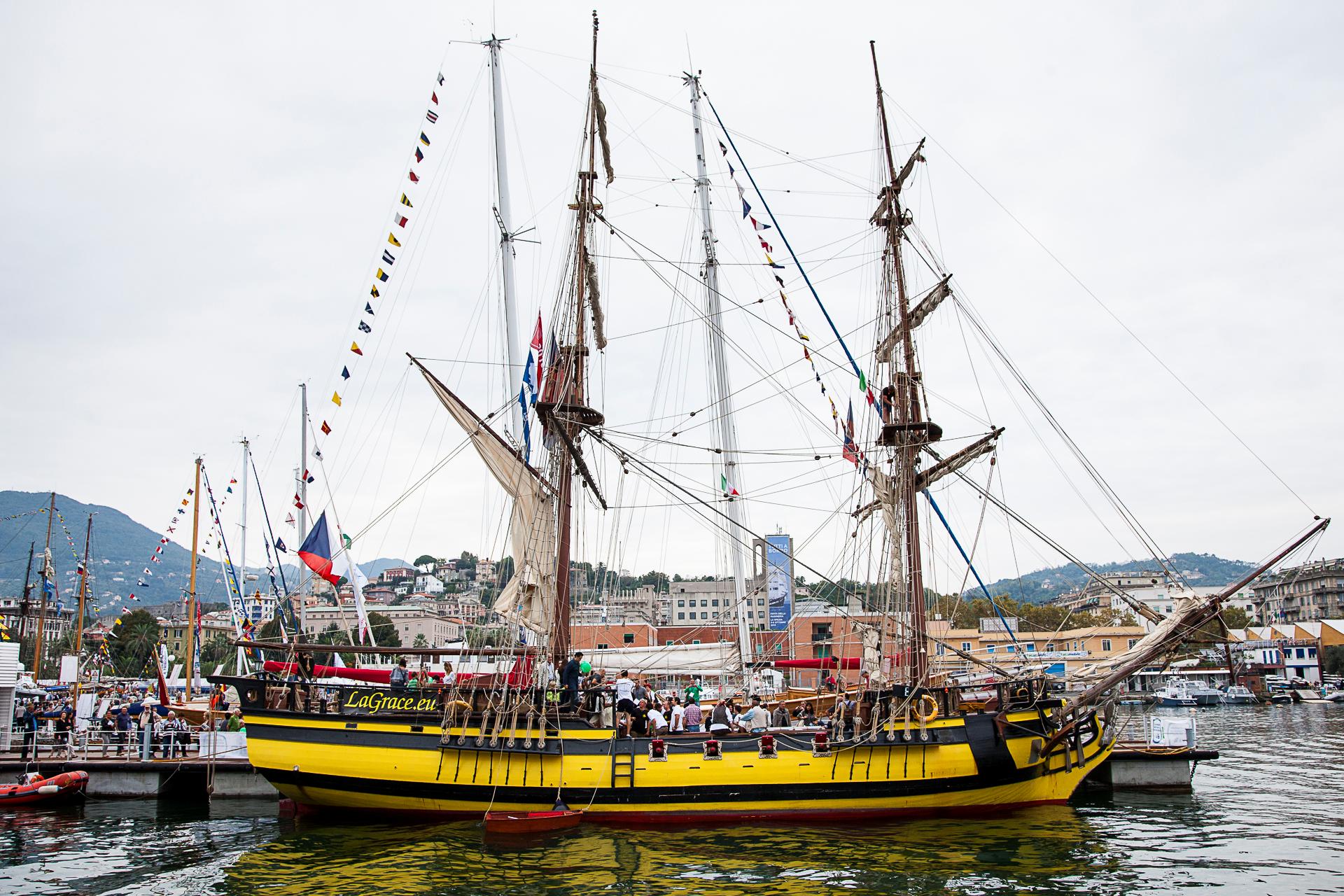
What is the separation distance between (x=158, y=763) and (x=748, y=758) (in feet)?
52.9

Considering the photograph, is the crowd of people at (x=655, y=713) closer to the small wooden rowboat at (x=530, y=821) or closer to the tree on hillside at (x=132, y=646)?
the small wooden rowboat at (x=530, y=821)

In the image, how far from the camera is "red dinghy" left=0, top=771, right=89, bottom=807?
2262 cm

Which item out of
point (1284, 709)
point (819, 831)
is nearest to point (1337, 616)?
point (1284, 709)

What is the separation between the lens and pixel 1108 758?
24.7 meters

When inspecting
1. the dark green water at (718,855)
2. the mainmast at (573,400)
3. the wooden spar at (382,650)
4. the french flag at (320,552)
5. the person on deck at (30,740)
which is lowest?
the dark green water at (718,855)

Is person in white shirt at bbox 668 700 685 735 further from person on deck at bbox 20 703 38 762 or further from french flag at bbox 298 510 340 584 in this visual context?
person on deck at bbox 20 703 38 762

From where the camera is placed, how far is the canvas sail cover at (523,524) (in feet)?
77.4

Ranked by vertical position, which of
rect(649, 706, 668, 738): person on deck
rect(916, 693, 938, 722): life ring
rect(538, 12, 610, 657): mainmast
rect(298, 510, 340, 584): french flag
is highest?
Answer: rect(538, 12, 610, 657): mainmast

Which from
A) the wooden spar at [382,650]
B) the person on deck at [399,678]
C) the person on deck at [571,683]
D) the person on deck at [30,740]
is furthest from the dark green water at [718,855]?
the person on deck at [30,740]

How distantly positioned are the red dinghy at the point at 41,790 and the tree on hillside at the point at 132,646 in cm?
6324

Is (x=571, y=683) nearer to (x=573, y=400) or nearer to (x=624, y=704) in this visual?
(x=624, y=704)

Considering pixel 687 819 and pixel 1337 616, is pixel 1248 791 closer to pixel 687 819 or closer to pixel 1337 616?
pixel 687 819

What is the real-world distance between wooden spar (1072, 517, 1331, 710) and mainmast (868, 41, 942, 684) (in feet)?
13.1

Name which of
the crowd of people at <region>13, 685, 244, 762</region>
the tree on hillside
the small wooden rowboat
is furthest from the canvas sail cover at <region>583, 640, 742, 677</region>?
the tree on hillside
